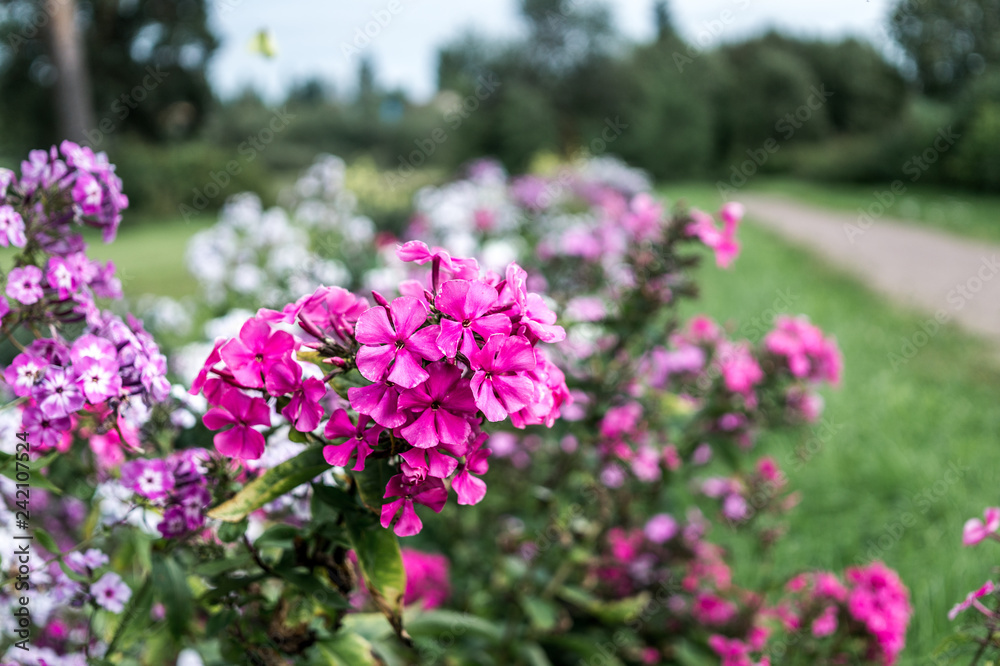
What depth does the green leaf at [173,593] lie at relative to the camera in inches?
40.9

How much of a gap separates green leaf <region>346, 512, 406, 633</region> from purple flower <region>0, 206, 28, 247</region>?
0.62 metres

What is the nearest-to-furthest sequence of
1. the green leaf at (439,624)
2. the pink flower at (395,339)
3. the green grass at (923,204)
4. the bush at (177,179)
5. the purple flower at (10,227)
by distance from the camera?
1. the pink flower at (395,339)
2. the purple flower at (10,227)
3. the green leaf at (439,624)
4. the green grass at (923,204)
5. the bush at (177,179)

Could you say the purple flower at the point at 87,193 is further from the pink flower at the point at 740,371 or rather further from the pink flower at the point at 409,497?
the pink flower at the point at 740,371

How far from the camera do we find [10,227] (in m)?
0.99

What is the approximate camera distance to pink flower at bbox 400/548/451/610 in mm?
2018

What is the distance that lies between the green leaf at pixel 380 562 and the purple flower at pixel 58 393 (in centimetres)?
38

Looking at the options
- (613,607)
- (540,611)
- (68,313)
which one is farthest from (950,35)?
(68,313)

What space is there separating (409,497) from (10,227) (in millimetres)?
700

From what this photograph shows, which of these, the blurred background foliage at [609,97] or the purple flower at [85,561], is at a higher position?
the blurred background foliage at [609,97]

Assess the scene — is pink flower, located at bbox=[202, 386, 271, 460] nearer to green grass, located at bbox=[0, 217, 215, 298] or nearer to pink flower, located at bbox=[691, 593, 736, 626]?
pink flower, located at bbox=[691, 593, 736, 626]

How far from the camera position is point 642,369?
1.99m

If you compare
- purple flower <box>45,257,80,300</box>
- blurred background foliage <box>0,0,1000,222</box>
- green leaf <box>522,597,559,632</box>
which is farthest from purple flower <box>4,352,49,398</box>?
blurred background foliage <box>0,0,1000,222</box>

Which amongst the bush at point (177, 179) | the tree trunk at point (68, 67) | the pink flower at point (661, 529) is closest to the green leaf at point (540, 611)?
the pink flower at point (661, 529)

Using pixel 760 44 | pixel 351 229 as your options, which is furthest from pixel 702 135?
pixel 351 229
